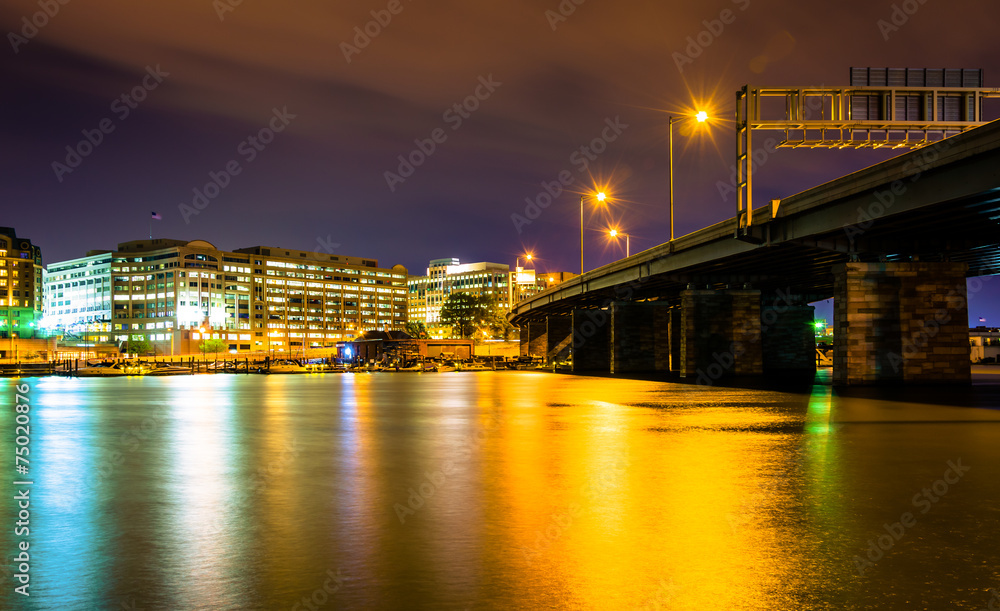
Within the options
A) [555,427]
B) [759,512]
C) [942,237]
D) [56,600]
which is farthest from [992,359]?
[56,600]

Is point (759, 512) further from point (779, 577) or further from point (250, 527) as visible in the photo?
point (250, 527)

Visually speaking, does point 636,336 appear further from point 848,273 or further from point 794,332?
point 848,273

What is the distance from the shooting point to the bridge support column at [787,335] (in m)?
73.6

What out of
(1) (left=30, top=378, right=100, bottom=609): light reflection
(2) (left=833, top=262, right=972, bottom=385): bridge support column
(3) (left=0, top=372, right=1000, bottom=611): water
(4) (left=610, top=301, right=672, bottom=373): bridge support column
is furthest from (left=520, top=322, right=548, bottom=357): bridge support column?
(1) (left=30, top=378, right=100, bottom=609): light reflection

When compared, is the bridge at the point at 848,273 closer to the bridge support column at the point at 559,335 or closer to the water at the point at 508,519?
the water at the point at 508,519

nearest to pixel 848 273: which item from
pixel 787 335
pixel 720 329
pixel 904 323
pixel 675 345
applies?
pixel 904 323

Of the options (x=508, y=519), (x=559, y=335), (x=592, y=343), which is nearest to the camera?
(x=508, y=519)

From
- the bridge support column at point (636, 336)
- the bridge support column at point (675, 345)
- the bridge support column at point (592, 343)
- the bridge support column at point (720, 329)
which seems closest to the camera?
the bridge support column at point (720, 329)

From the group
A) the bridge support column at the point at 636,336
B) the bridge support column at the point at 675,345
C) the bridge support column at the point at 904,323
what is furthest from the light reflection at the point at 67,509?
the bridge support column at the point at 675,345

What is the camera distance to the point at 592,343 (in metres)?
89.1

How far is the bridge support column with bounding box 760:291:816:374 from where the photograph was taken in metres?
73.6

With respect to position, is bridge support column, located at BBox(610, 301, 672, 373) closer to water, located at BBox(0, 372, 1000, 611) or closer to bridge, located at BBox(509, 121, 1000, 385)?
bridge, located at BBox(509, 121, 1000, 385)

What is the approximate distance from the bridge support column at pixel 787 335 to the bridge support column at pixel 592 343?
19194 millimetres

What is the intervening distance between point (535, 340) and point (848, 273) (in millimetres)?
90991
